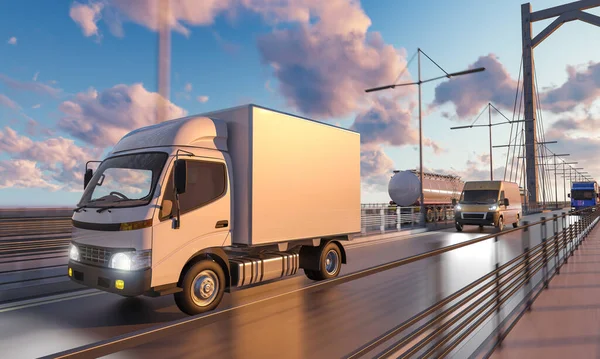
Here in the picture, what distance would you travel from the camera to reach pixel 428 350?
326cm

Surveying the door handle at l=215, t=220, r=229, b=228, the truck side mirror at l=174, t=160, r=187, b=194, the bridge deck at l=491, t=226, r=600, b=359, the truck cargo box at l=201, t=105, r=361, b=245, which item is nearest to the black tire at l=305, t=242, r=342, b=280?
the truck cargo box at l=201, t=105, r=361, b=245

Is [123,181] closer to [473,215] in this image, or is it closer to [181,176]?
[181,176]

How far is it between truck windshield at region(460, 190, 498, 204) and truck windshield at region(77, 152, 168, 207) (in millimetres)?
19471

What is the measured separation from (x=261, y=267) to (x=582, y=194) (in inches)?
2050

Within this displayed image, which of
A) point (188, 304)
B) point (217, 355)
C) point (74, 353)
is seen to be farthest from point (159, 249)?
point (74, 353)

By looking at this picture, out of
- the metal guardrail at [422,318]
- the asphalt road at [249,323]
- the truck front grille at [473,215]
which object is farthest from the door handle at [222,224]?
the truck front grille at [473,215]

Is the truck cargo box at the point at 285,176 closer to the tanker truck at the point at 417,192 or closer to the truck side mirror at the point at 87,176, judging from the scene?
the truck side mirror at the point at 87,176

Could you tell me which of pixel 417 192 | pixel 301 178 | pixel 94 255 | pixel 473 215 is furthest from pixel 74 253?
pixel 417 192

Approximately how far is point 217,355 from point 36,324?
10.2 ft

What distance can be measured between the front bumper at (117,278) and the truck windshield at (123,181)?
94cm

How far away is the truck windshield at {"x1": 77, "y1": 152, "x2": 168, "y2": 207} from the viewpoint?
6.02m

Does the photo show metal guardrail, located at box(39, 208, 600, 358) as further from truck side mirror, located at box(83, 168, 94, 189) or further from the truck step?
truck side mirror, located at box(83, 168, 94, 189)

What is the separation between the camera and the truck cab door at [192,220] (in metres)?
5.75

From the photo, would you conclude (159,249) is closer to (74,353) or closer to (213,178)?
(213,178)
